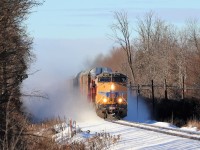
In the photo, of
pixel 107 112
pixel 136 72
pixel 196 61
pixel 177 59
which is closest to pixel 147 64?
pixel 136 72

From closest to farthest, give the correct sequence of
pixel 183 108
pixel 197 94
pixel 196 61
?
1. pixel 183 108
2. pixel 197 94
3. pixel 196 61

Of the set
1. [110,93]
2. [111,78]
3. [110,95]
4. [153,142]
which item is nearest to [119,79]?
[111,78]

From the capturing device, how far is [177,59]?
58.2 metres

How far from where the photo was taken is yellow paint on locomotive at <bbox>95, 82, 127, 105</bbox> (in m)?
28.8

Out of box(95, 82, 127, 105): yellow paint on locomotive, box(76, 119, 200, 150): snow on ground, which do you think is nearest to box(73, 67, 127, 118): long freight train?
box(95, 82, 127, 105): yellow paint on locomotive

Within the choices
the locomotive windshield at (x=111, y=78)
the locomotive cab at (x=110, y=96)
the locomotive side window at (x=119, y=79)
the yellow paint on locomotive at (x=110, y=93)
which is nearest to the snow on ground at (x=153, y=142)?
the locomotive cab at (x=110, y=96)

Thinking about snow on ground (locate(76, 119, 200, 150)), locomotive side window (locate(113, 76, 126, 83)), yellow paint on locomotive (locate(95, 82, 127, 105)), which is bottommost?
snow on ground (locate(76, 119, 200, 150))

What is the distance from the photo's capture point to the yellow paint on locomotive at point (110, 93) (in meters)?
28.8

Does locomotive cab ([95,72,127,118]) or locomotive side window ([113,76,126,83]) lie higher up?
locomotive side window ([113,76,126,83])

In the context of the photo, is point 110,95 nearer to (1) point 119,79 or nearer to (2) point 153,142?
(1) point 119,79

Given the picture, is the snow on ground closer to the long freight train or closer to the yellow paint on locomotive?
the long freight train

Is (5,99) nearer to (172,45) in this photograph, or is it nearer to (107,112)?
(107,112)

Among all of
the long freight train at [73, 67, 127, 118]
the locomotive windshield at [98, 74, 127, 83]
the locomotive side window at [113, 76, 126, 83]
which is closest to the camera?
the long freight train at [73, 67, 127, 118]

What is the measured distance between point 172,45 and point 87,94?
4013 cm
